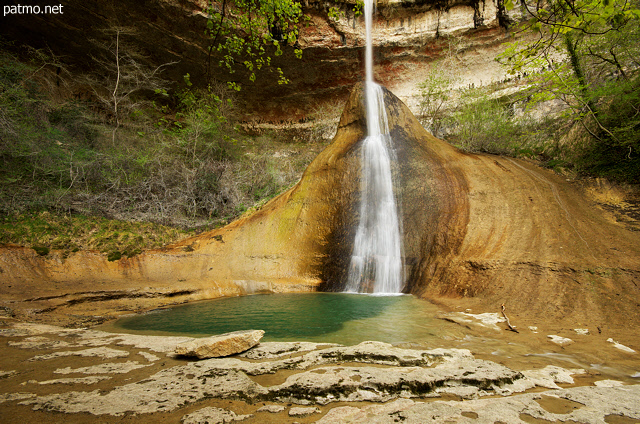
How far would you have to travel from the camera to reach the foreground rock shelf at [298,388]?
1639 mm

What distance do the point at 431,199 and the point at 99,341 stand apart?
7.51 meters

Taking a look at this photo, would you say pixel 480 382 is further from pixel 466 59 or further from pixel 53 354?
pixel 466 59

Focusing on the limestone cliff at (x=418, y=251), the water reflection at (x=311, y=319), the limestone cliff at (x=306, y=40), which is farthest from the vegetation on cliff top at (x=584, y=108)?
the limestone cliff at (x=306, y=40)

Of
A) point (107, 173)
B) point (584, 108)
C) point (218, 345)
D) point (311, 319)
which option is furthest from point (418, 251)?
point (107, 173)

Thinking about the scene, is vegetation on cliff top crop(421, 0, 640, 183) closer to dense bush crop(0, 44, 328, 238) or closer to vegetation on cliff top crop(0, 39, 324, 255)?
vegetation on cliff top crop(0, 39, 324, 255)

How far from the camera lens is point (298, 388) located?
6.44 feet

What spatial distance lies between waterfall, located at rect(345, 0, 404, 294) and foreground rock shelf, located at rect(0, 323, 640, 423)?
16.4 ft

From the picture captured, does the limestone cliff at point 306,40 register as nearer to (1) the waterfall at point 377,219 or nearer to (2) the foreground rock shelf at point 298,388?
(1) the waterfall at point 377,219

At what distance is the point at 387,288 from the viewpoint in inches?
294

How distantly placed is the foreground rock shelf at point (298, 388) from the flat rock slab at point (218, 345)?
0.09m

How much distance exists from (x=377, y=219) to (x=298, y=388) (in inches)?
272

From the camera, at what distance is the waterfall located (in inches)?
305

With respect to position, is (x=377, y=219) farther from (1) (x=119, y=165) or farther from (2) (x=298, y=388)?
(1) (x=119, y=165)

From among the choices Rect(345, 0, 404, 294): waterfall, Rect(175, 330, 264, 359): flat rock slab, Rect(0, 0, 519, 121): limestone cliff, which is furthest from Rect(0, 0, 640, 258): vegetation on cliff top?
Rect(345, 0, 404, 294): waterfall
